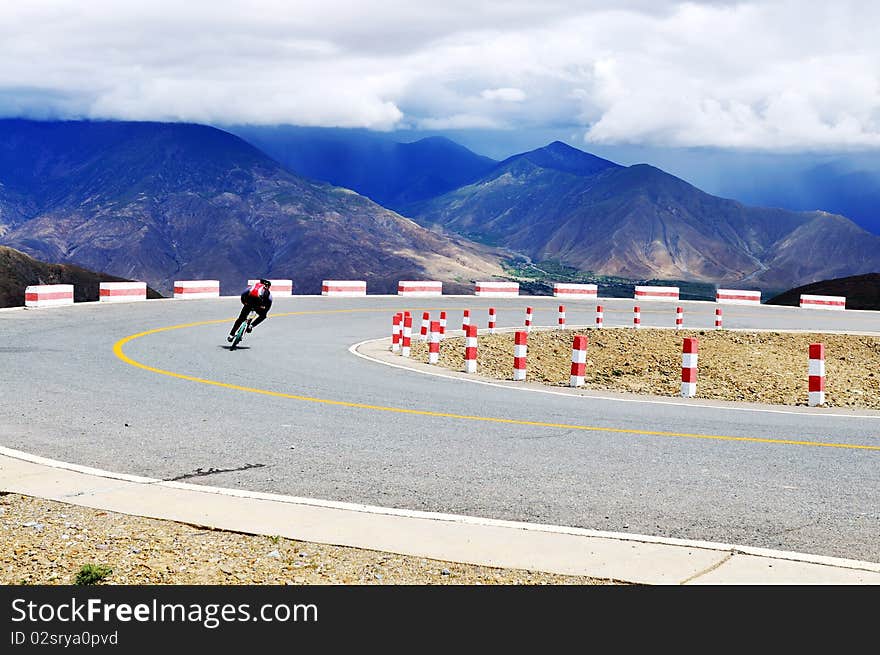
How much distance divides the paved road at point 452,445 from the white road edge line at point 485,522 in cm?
26

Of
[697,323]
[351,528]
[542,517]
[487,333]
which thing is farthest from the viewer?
[697,323]

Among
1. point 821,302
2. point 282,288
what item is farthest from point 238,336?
point 821,302

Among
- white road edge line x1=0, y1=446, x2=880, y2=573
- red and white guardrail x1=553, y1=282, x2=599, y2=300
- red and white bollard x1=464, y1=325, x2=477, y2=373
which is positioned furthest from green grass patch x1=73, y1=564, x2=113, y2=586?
red and white guardrail x1=553, y1=282, x2=599, y2=300

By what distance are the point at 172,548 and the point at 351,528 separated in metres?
1.28

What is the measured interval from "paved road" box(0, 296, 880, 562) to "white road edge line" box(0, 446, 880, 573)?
0.26m

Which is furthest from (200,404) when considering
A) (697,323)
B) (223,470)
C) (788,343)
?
(697,323)

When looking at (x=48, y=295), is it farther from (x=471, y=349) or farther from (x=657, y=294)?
(x=657, y=294)

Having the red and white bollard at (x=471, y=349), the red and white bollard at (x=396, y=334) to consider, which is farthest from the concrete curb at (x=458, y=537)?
the red and white bollard at (x=396, y=334)

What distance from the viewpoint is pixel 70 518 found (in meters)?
8.37

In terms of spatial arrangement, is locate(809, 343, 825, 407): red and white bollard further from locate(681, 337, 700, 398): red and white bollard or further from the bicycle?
the bicycle

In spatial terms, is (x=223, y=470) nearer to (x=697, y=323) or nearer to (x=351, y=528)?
(x=351, y=528)

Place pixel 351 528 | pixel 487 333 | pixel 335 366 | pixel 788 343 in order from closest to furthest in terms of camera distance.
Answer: pixel 351 528 < pixel 335 366 < pixel 487 333 < pixel 788 343

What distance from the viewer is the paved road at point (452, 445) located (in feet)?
29.3

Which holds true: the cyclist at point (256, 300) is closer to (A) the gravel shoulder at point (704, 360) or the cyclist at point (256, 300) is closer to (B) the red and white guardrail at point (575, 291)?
(A) the gravel shoulder at point (704, 360)
